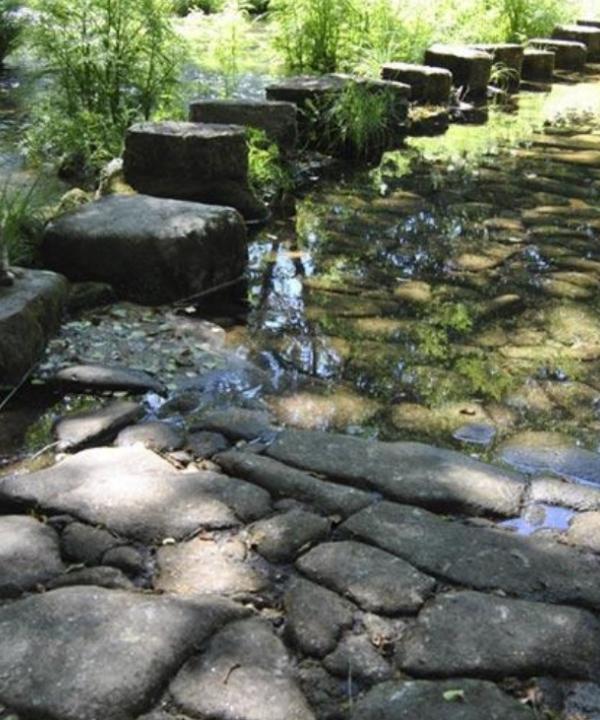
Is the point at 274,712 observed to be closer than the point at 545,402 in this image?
Yes

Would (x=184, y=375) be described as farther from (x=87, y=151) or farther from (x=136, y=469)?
(x=87, y=151)

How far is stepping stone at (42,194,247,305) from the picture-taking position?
3.95 metres

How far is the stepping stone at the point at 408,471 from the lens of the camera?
2609 mm

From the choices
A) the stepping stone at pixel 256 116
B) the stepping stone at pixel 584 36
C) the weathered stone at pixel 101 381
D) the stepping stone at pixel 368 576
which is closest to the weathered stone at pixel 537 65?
the stepping stone at pixel 584 36

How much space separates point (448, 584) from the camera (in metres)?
2.20

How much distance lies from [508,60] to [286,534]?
9.20m

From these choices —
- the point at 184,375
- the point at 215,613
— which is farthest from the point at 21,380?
the point at 215,613

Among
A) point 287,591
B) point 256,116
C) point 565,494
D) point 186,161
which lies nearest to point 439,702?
point 287,591

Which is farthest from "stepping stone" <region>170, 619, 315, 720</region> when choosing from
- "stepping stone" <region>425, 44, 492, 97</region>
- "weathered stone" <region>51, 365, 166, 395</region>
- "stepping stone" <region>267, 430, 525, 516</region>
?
"stepping stone" <region>425, 44, 492, 97</region>

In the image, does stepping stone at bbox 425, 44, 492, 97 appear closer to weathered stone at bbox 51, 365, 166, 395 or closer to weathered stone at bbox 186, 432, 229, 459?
weathered stone at bbox 51, 365, 166, 395

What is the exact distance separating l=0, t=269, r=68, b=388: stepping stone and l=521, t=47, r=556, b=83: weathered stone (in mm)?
8984

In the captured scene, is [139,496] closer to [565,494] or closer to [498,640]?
[498,640]

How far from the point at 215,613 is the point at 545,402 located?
172 cm

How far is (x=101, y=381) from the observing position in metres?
3.23
